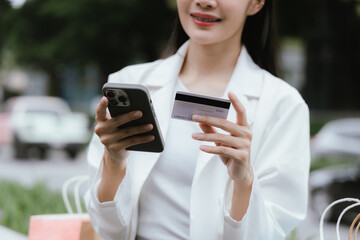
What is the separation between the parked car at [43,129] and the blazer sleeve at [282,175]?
1449cm

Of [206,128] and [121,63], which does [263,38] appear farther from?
[121,63]

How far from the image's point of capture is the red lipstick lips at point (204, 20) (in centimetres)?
197

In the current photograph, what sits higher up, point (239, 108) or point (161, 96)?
point (239, 108)

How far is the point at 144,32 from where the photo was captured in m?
21.8

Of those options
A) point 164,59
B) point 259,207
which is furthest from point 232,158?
point 164,59

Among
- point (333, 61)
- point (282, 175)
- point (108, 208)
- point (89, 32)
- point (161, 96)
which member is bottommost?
point (333, 61)

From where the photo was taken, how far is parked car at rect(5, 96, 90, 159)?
15992 mm

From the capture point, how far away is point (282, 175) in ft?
6.16

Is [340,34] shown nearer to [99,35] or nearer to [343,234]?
[99,35]

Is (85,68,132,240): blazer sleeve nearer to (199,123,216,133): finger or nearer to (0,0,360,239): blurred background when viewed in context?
(199,123,216,133): finger

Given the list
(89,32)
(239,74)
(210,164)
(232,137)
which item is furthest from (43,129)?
(232,137)

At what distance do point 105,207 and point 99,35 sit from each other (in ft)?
64.2

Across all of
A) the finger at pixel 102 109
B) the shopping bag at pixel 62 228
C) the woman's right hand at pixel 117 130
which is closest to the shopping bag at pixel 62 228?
the shopping bag at pixel 62 228

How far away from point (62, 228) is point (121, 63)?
20.9m
